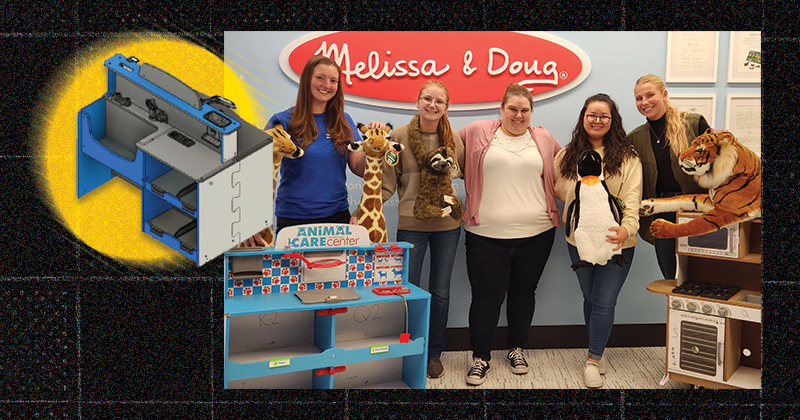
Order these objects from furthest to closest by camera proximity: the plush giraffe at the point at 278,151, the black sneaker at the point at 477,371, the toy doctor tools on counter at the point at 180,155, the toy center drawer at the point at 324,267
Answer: the black sneaker at the point at 477,371 < the toy center drawer at the point at 324,267 < the plush giraffe at the point at 278,151 < the toy doctor tools on counter at the point at 180,155

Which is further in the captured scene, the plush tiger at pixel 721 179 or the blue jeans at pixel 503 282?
the blue jeans at pixel 503 282

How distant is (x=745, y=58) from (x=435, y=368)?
6.53ft

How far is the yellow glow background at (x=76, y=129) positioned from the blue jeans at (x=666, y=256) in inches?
74.4

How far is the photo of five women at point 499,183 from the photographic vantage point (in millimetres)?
2219

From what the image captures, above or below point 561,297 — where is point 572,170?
above

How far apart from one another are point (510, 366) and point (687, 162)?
3.99 ft

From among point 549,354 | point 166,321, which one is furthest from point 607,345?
point 166,321

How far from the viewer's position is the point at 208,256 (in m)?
2.03

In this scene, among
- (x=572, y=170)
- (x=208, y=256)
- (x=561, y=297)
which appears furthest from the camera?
(x=561, y=297)

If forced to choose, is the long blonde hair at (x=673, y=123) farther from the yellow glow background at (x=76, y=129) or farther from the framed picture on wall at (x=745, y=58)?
the yellow glow background at (x=76, y=129)

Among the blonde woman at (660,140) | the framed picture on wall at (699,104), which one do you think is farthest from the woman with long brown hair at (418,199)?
the framed picture on wall at (699,104)

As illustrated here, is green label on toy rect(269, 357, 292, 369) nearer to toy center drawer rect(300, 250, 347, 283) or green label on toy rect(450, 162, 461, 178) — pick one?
toy center drawer rect(300, 250, 347, 283)

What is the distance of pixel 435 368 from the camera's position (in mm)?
2385

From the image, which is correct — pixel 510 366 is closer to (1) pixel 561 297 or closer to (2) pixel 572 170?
(1) pixel 561 297
